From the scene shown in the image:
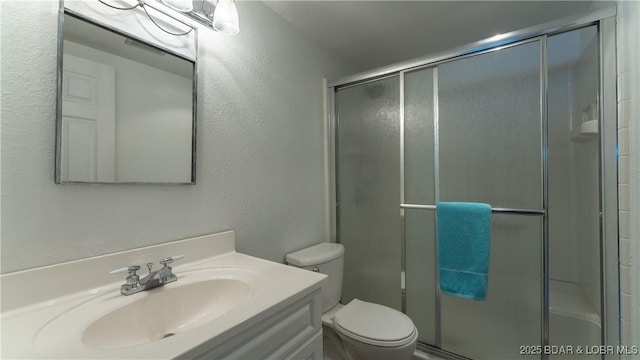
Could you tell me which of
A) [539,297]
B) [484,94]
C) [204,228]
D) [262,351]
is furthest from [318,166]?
[539,297]

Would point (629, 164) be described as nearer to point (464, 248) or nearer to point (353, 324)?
point (464, 248)

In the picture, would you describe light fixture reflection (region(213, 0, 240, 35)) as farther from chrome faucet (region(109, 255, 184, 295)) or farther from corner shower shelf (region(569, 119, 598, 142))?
corner shower shelf (region(569, 119, 598, 142))

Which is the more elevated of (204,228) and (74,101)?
(74,101)

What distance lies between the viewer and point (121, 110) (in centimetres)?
90

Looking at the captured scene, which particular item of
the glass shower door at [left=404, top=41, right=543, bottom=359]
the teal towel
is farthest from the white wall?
the teal towel

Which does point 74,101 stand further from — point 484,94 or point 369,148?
point 484,94

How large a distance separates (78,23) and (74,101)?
0.25 metres

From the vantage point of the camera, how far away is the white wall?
3.03ft

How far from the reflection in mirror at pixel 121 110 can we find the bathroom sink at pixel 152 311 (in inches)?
15.5

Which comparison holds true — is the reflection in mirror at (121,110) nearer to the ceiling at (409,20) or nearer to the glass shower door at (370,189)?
the ceiling at (409,20)

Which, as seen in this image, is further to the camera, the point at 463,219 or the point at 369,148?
the point at 369,148

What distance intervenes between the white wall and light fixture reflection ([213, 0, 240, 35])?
150 centimetres

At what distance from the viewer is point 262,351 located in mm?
696

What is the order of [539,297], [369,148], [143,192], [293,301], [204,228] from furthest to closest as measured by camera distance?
[369,148]
[539,297]
[204,228]
[143,192]
[293,301]
